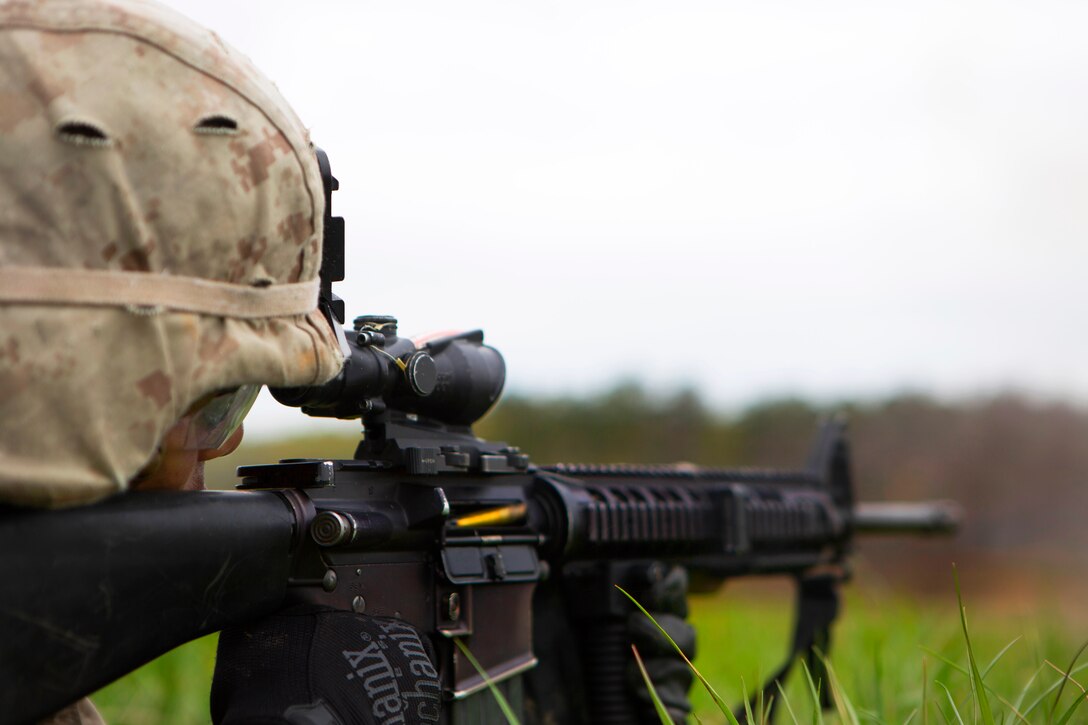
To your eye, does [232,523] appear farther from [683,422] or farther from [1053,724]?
[683,422]

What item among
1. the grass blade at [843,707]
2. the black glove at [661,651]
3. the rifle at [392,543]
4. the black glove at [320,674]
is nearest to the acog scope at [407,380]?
the rifle at [392,543]

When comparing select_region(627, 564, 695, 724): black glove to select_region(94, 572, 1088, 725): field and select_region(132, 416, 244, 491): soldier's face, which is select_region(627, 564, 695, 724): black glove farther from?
select_region(132, 416, 244, 491): soldier's face

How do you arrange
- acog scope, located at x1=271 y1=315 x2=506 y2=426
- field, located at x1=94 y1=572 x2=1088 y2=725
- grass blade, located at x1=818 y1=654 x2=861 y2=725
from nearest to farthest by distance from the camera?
1. grass blade, located at x1=818 y1=654 x2=861 y2=725
2. acog scope, located at x1=271 y1=315 x2=506 y2=426
3. field, located at x1=94 y1=572 x2=1088 y2=725

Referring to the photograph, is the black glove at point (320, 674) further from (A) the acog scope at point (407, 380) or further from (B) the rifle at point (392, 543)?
(A) the acog scope at point (407, 380)

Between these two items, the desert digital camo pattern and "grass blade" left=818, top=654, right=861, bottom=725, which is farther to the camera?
"grass blade" left=818, top=654, right=861, bottom=725

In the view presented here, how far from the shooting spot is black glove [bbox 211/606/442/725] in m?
1.98

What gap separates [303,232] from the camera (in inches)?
77.3

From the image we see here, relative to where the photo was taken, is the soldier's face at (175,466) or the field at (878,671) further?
the field at (878,671)

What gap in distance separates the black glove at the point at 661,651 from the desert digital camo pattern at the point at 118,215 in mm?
1755

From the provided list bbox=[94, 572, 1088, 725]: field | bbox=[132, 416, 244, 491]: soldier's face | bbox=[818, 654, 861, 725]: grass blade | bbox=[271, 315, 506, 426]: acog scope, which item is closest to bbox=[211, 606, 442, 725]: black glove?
bbox=[132, 416, 244, 491]: soldier's face

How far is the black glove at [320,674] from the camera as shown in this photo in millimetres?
1984

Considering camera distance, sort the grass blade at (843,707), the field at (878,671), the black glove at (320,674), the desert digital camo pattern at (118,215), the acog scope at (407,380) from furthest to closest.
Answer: the field at (878,671), the acog scope at (407,380), the grass blade at (843,707), the black glove at (320,674), the desert digital camo pattern at (118,215)

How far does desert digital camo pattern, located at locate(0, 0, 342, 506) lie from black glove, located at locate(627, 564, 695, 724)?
5.76ft

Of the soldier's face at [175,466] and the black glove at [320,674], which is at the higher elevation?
the soldier's face at [175,466]
